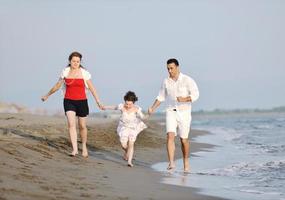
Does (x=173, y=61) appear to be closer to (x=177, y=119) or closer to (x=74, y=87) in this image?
(x=177, y=119)

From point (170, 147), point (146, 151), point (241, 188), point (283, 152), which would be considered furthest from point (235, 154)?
point (241, 188)

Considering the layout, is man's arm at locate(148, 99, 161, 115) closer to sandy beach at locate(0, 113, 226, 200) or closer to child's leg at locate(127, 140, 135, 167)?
child's leg at locate(127, 140, 135, 167)

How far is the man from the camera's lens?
33.1 feet

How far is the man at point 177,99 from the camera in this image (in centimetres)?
1010

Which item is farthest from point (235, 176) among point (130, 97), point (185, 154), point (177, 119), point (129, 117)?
point (130, 97)

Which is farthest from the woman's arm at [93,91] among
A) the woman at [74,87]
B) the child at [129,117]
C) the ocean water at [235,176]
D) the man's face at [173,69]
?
the ocean water at [235,176]

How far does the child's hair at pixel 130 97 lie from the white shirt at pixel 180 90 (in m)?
0.61

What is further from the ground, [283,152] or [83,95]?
[83,95]

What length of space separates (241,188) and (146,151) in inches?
225

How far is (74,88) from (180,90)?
1.77 metres

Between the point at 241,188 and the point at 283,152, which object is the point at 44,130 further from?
the point at 241,188

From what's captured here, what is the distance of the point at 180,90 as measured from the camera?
10125mm

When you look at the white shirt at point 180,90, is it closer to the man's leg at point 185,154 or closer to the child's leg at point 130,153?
the man's leg at point 185,154

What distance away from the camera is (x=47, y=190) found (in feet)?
20.4
